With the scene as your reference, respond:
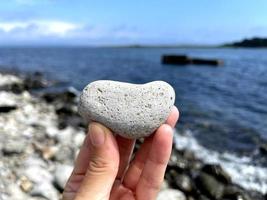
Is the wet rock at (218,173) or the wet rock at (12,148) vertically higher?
the wet rock at (12,148)

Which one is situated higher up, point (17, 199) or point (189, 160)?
point (17, 199)

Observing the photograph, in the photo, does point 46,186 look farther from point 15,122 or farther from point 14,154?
point 15,122

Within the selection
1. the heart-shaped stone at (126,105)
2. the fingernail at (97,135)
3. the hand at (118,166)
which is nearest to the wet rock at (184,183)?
the hand at (118,166)

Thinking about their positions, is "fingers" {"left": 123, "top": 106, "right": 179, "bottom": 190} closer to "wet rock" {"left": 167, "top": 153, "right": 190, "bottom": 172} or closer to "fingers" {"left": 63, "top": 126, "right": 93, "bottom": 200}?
"fingers" {"left": 63, "top": 126, "right": 93, "bottom": 200}

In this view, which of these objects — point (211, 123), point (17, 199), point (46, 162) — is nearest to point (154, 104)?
point (17, 199)

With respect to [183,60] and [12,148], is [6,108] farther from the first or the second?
[183,60]

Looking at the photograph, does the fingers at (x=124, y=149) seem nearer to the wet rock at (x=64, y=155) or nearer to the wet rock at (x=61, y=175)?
the wet rock at (x=61, y=175)

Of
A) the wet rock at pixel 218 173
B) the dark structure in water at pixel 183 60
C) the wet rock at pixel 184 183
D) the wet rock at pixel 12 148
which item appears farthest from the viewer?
the dark structure in water at pixel 183 60

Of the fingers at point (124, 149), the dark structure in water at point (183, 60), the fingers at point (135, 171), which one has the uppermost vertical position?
the fingers at point (124, 149)

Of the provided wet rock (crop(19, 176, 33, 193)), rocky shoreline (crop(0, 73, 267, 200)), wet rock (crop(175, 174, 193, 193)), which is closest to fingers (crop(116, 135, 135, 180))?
rocky shoreline (crop(0, 73, 267, 200))
